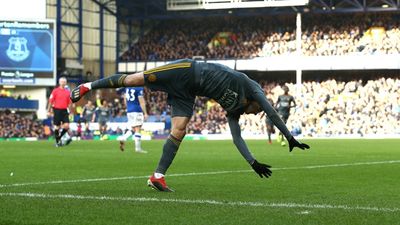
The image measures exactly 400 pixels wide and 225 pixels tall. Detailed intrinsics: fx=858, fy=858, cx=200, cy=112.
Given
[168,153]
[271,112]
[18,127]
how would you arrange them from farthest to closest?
[18,127], [168,153], [271,112]

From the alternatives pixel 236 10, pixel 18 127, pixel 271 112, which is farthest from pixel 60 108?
pixel 236 10

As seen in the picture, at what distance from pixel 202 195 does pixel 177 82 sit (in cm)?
158

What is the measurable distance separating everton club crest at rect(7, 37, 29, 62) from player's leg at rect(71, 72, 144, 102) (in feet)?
154

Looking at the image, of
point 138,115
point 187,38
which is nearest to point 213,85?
point 138,115

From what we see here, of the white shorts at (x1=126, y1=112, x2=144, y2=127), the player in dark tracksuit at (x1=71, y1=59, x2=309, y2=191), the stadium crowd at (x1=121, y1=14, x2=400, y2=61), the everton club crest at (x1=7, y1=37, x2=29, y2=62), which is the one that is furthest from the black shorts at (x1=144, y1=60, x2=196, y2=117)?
the stadium crowd at (x1=121, y1=14, x2=400, y2=61)

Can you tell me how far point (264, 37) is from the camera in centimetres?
6606

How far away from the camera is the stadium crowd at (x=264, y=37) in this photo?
61062 mm

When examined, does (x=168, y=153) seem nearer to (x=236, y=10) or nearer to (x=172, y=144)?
(x=172, y=144)

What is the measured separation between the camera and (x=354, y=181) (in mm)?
13008

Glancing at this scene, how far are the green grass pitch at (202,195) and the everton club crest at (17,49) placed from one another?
41198 mm

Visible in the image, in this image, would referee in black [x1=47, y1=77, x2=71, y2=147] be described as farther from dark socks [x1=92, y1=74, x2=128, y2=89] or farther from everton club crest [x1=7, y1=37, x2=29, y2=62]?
everton club crest [x1=7, y1=37, x2=29, y2=62]

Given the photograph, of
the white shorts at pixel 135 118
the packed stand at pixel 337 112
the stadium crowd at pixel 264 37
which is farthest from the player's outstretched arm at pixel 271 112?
the stadium crowd at pixel 264 37

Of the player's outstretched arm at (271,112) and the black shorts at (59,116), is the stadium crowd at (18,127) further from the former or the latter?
the player's outstretched arm at (271,112)

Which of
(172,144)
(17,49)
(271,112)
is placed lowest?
(172,144)
